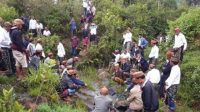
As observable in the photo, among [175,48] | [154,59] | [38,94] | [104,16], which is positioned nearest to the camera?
[38,94]

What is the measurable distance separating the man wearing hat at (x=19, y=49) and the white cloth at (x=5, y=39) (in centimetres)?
24

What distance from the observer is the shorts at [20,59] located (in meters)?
12.8

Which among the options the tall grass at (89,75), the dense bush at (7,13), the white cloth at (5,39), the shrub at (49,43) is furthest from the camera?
the dense bush at (7,13)

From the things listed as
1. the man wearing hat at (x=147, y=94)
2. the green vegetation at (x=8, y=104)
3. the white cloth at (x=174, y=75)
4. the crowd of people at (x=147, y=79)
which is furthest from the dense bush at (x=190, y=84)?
the green vegetation at (x=8, y=104)

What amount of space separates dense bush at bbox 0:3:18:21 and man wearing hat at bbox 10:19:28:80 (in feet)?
34.4

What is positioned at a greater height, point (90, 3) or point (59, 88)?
point (90, 3)

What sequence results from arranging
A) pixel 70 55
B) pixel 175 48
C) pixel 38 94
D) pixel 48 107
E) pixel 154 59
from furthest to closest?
pixel 70 55 < pixel 154 59 < pixel 175 48 < pixel 38 94 < pixel 48 107

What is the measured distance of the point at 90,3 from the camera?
2662 centimetres

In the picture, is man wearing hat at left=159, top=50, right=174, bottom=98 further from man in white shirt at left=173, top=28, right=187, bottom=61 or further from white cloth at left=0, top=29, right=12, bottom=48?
white cloth at left=0, top=29, right=12, bottom=48

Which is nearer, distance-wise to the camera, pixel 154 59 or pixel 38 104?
pixel 38 104

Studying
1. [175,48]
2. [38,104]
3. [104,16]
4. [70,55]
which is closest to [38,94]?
[38,104]

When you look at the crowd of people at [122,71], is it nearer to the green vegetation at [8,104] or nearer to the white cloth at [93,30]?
the green vegetation at [8,104]

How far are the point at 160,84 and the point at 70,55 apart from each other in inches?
445

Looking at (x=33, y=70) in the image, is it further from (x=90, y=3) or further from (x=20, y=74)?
(x=90, y=3)
